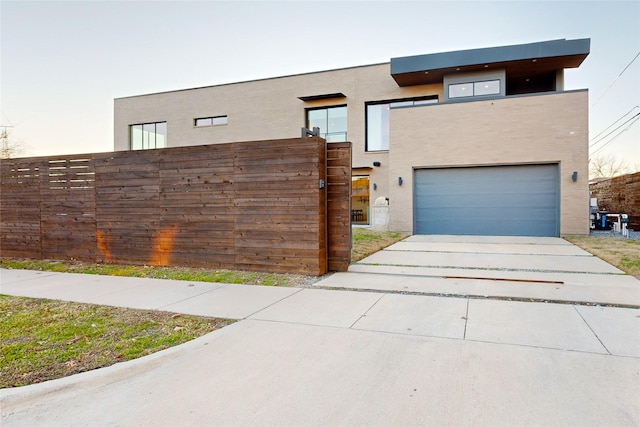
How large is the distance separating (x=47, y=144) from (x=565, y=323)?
27620 millimetres

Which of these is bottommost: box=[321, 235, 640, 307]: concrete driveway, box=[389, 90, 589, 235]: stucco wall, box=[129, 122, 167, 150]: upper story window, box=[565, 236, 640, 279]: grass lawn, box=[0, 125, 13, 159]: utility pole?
box=[321, 235, 640, 307]: concrete driveway

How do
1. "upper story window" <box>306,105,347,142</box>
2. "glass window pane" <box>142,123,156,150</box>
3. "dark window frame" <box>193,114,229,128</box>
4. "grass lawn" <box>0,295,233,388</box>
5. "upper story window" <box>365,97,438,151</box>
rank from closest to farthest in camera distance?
"grass lawn" <box>0,295,233,388</box>
"upper story window" <box>365,97,438,151</box>
"upper story window" <box>306,105,347,142</box>
"dark window frame" <box>193,114,229,128</box>
"glass window pane" <box>142,123,156,150</box>

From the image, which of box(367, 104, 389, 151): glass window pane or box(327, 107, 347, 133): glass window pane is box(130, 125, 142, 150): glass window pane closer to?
Result: box(327, 107, 347, 133): glass window pane

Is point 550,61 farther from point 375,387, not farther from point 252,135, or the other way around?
point 375,387

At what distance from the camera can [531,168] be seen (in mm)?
14664

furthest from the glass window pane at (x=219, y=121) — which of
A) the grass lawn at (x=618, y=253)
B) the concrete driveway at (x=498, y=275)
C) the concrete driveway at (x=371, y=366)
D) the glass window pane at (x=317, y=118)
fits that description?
the grass lawn at (x=618, y=253)

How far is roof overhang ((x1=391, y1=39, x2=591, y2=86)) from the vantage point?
49.8ft

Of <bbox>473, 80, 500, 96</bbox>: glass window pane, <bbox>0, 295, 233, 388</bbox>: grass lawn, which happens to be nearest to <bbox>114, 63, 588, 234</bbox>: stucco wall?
<bbox>473, 80, 500, 96</bbox>: glass window pane

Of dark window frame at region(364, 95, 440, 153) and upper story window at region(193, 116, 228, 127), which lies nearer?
dark window frame at region(364, 95, 440, 153)

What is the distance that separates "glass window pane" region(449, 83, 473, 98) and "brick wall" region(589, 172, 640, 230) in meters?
7.83

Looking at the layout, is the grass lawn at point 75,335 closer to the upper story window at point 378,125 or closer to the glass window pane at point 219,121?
the upper story window at point 378,125

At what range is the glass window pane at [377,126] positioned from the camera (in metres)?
20.0

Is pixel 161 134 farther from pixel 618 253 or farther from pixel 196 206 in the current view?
pixel 618 253

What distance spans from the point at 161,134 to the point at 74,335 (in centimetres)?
2314
